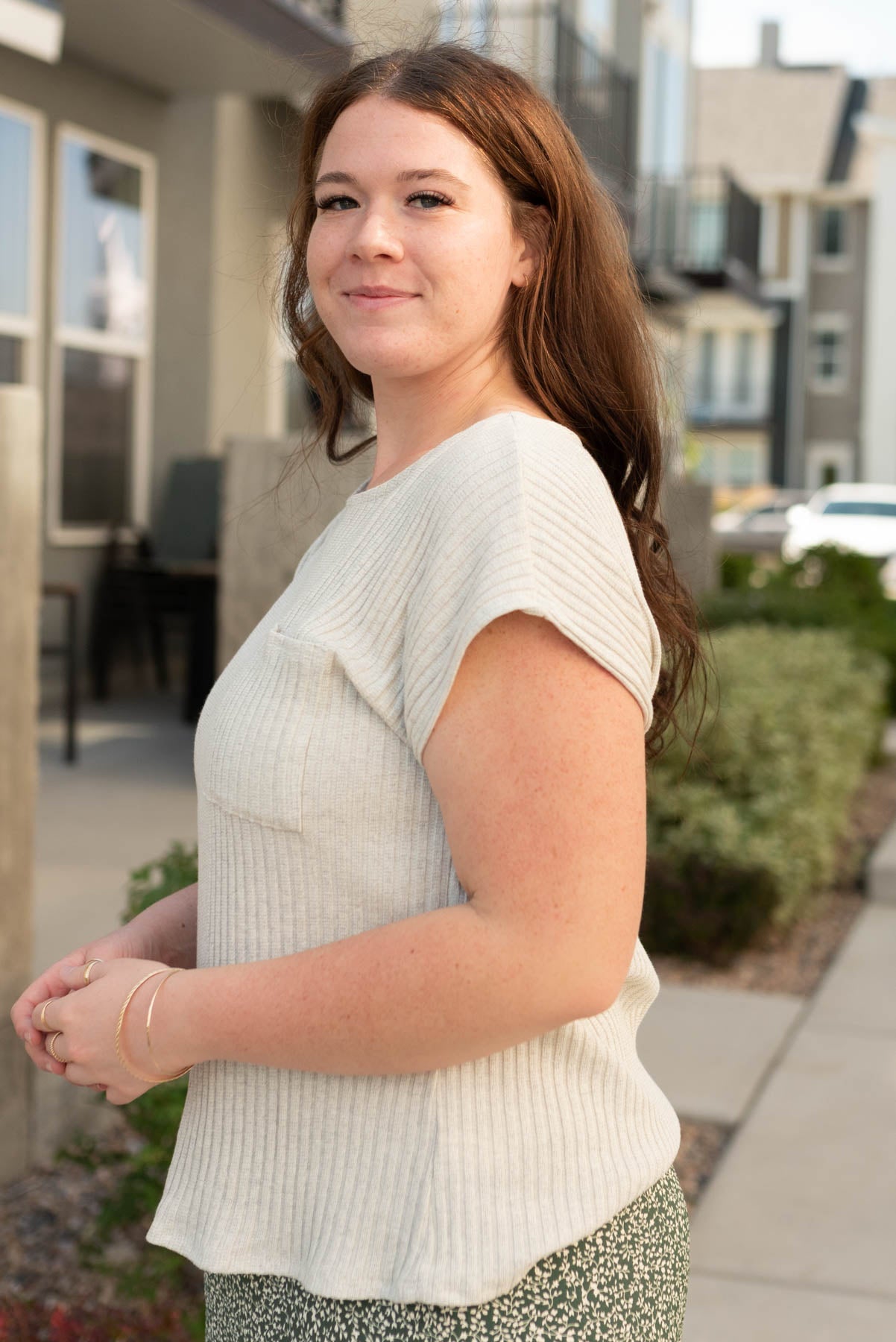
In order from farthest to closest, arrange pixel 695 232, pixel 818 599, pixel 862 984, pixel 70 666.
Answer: pixel 695 232 → pixel 818 599 → pixel 70 666 → pixel 862 984

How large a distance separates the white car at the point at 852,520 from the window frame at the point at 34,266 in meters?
19.7

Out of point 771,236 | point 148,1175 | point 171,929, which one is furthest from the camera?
point 771,236

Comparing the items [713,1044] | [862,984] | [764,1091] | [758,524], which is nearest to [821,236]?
[758,524]

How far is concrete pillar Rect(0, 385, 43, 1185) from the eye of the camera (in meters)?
3.34

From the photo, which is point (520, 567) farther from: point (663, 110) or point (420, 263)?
point (663, 110)

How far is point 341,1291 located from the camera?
1263 mm

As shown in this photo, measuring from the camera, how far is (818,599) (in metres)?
10.2

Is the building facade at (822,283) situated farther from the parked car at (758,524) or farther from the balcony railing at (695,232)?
the balcony railing at (695,232)

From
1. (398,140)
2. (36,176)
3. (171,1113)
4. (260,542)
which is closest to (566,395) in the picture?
(398,140)

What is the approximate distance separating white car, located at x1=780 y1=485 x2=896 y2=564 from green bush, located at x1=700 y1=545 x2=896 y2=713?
15.0 metres

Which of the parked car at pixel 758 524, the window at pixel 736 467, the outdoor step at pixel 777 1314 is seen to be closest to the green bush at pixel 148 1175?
the outdoor step at pixel 777 1314

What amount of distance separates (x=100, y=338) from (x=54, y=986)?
28.1 feet

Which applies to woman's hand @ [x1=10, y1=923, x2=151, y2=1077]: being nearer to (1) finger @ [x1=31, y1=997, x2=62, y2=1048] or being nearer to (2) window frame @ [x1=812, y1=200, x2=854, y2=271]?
(1) finger @ [x1=31, y1=997, x2=62, y2=1048]

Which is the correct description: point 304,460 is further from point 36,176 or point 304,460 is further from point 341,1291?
point 36,176
